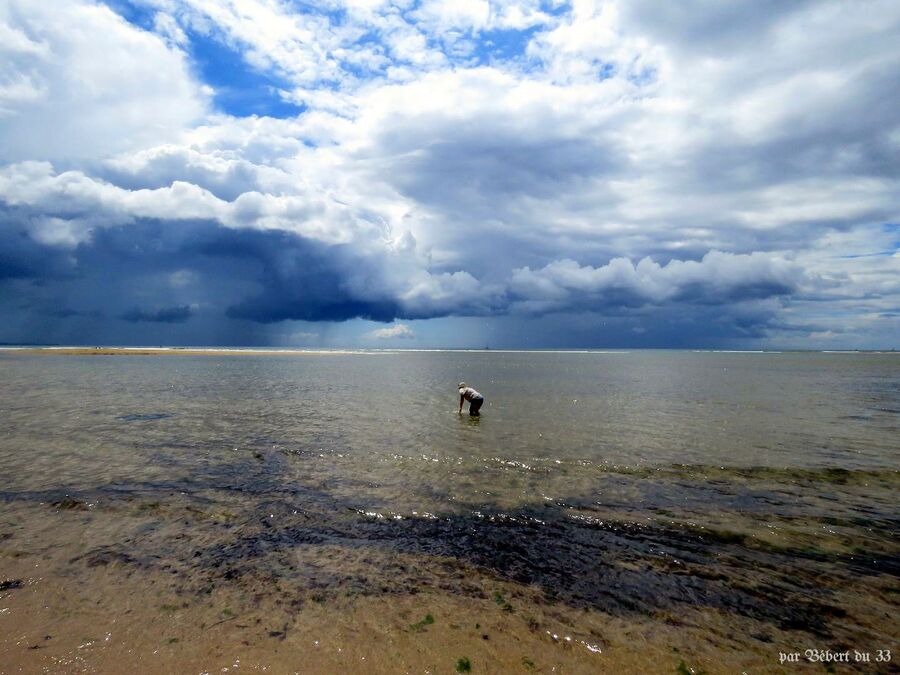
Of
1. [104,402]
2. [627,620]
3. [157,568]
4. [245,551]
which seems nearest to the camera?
[627,620]

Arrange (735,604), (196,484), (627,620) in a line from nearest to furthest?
(627,620) → (735,604) → (196,484)

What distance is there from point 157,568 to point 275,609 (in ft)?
10.2

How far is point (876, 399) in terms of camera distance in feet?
128

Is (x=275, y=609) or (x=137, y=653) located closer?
(x=137, y=653)

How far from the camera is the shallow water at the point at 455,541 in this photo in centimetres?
684

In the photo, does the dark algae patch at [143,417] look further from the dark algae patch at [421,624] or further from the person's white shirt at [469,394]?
the dark algae patch at [421,624]

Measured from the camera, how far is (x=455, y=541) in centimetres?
1023

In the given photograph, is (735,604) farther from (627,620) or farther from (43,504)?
(43,504)

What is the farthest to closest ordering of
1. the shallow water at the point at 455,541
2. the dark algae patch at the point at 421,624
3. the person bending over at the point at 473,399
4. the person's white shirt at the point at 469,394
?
the person's white shirt at the point at 469,394 → the person bending over at the point at 473,399 → the dark algae patch at the point at 421,624 → the shallow water at the point at 455,541

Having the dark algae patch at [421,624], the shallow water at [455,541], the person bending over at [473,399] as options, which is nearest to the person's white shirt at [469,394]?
the person bending over at [473,399]

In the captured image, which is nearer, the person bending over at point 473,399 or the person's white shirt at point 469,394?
the person bending over at point 473,399

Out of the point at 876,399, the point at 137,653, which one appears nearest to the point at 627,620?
the point at 137,653

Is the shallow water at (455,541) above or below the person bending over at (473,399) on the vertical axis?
below

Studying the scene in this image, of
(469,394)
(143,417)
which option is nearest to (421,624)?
(469,394)
